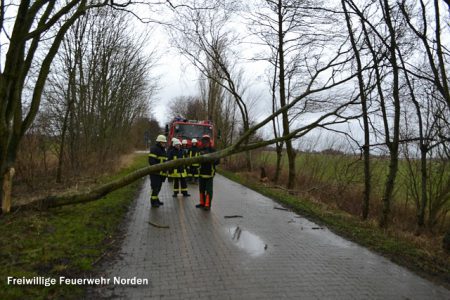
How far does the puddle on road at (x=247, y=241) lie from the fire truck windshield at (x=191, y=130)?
10748 millimetres

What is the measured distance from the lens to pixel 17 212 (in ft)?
23.7

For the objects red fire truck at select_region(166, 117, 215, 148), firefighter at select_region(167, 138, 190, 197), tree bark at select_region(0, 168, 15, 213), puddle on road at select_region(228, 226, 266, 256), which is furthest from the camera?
red fire truck at select_region(166, 117, 215, 148)

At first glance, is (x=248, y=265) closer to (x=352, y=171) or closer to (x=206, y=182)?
(x=206, y=182)

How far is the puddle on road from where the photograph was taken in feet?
19.6

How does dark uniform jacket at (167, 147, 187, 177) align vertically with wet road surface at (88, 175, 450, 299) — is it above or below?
above

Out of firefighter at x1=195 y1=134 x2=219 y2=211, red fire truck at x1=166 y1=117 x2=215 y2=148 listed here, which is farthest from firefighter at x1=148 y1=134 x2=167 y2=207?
red fire truck at x1=166 y1=117 x2=215 y2=148

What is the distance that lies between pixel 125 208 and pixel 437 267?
698cm

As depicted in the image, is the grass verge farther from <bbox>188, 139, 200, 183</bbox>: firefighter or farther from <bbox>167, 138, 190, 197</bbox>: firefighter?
<bbox>188, 139, 200, 183</bbox>: firefighter

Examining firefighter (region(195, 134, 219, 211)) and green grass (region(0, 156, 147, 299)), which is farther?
firefighter (region(195, 134, 219, 211))

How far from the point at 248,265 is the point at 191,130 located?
13.2m

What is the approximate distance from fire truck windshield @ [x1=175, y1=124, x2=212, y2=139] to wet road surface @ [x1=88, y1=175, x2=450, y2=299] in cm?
973

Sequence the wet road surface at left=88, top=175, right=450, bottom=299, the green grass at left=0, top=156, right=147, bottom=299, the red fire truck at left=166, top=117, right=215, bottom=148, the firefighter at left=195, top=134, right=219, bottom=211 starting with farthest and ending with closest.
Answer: the red fire truck at left=166, top=117, right=215, bottom=148 < the firefighter at left=195, top=134, right=219, bottom=211 < the wet road surface at left=88, top=175, right=450, bottom=299 < the green grass at left=0, top=156, right=147, bottom=299

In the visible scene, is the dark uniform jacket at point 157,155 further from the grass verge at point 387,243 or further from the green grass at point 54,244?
the grass verge at point 387,243

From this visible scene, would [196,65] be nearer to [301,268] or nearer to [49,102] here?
[49,102]
